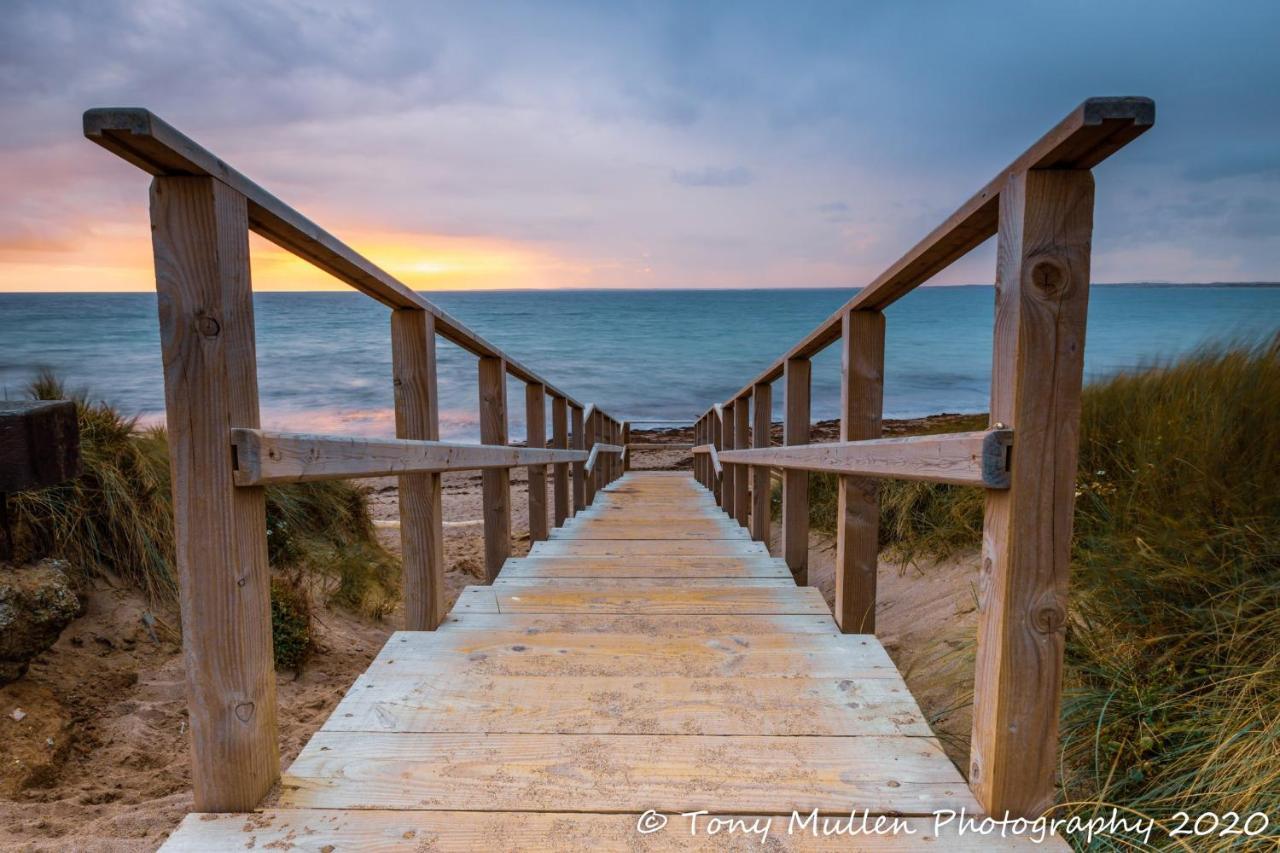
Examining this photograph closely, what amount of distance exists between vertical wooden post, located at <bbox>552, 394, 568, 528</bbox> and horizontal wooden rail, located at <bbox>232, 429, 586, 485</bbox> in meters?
2.66

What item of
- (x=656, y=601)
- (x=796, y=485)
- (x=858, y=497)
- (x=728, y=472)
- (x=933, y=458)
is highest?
(x=933, y=458)

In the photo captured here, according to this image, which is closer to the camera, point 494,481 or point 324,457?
point 324,457

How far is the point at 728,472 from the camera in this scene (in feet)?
18.4

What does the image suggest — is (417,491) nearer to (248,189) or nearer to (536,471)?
(248,189)

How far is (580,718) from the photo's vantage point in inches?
58.6

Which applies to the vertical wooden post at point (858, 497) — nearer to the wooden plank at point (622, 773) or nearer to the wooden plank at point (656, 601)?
the wooden plank at point (656, 601)

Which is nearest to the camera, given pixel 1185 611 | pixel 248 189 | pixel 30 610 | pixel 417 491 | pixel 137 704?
pixel 248 189

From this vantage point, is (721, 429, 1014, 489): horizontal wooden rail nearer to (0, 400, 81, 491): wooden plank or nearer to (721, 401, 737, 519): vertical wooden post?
(0, 400, 81, 491): wooden plank

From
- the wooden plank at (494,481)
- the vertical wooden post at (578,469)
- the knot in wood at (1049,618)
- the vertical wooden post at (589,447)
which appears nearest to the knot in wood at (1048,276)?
the knot in wood at (1049,618)

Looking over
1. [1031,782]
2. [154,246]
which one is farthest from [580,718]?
[154,246]

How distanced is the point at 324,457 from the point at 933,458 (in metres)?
1.22

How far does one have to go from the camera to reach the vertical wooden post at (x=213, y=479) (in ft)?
3.49

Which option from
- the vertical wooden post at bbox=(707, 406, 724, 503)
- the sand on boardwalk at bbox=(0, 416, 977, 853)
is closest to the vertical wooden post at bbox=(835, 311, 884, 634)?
the sand on boardwalk at bbox=(0, 416, 977, 853)

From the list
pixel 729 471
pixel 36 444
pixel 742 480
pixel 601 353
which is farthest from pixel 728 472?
pixel 601 353
